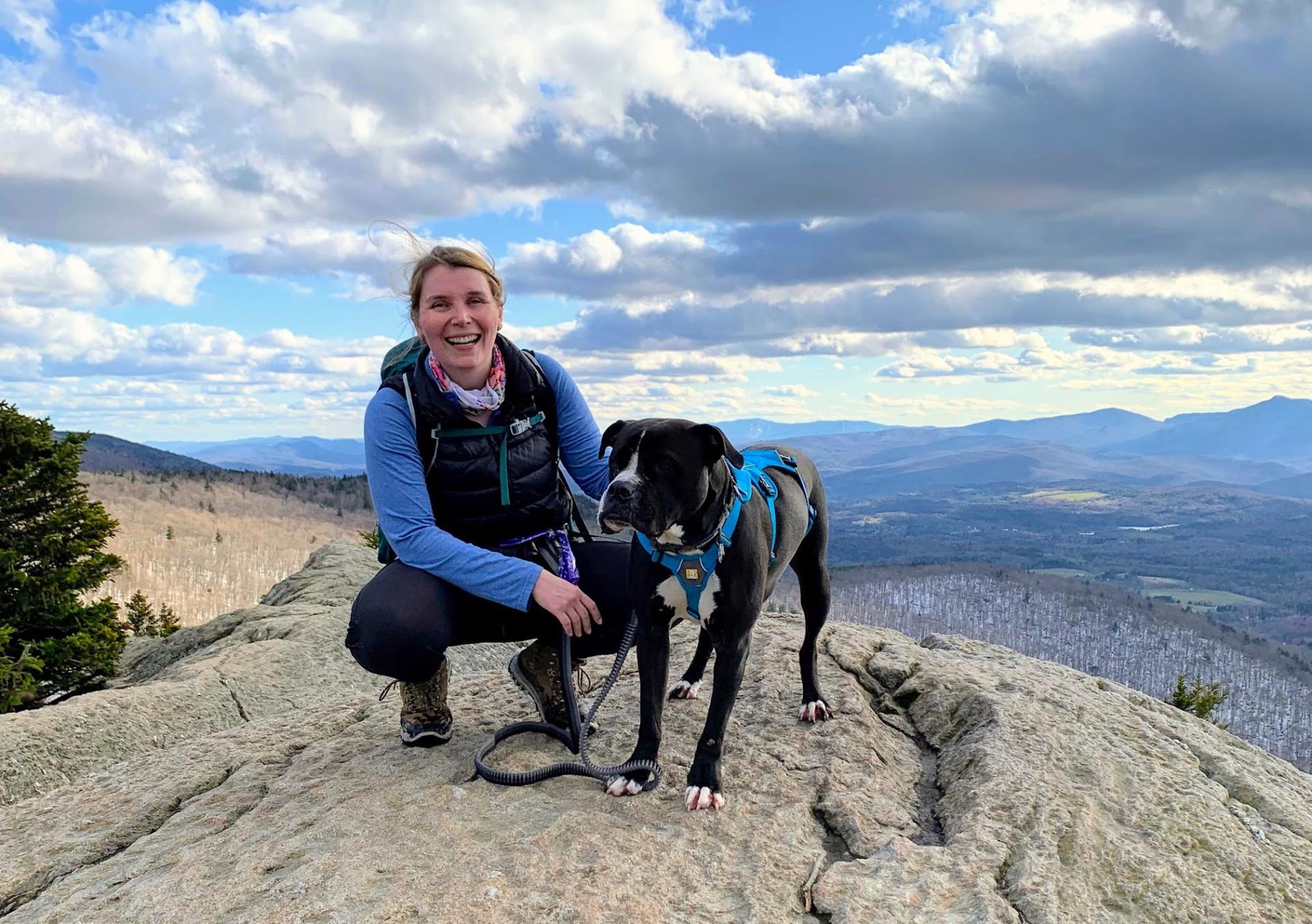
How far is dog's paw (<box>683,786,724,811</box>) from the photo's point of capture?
3996 millimetres

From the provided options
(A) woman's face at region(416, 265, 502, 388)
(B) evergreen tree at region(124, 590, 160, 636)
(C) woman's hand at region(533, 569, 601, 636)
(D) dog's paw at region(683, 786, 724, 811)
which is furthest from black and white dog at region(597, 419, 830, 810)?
(B) evergreen tree at region(124, 590, 160, 636)

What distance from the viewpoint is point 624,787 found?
4.10m

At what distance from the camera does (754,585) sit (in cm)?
416

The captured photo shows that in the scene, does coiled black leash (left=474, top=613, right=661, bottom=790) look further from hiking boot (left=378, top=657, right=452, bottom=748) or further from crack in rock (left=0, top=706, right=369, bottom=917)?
crack in rock (left=0, top=706, right=369, bottom=917)

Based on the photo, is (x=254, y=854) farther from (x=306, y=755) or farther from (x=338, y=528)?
(x=338, y=528)

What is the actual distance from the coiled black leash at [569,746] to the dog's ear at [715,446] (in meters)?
0.92

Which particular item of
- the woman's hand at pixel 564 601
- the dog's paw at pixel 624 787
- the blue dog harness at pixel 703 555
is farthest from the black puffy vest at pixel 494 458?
the dog's paw at pixel 624 787

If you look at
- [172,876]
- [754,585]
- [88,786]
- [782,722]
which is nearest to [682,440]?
[754,585]

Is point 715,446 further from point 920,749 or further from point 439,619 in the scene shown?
point 920,749

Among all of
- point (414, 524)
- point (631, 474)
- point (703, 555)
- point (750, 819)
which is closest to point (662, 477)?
point (631, 474)

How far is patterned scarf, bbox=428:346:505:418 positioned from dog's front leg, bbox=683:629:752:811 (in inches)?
64.2

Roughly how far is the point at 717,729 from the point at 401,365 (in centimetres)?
240

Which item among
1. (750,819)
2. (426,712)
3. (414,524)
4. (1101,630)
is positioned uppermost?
(414,524)

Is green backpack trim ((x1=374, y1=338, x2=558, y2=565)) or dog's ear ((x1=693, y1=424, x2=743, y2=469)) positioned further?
green backpack trim ((x1=374, y1=338, x2=558, y2=565))
